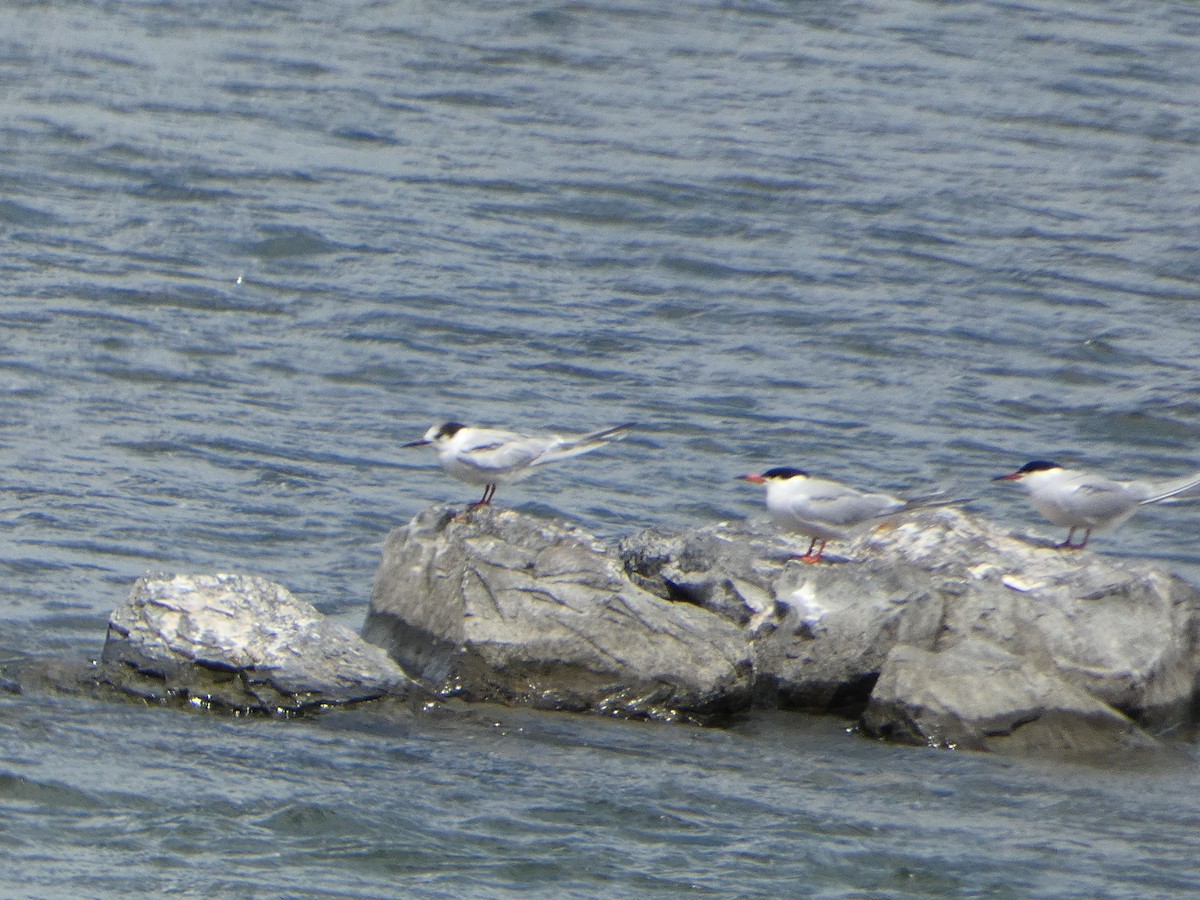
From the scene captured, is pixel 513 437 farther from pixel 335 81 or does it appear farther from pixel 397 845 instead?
pixel 335 81

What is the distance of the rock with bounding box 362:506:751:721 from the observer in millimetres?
8391

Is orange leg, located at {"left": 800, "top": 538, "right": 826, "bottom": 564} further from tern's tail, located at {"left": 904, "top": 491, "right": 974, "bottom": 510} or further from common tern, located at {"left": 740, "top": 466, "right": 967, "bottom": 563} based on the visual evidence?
tern's tail, located at {"left": 904, "top": 491, "right": 974, "bottom": 510}

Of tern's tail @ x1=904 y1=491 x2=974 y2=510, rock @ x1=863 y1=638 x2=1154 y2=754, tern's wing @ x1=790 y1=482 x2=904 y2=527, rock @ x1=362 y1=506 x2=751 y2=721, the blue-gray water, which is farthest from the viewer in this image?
tern's tail @ x1=904 y1=491 x2=974 y2=510

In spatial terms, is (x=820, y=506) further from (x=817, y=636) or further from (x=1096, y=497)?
(x=1096, y=497)

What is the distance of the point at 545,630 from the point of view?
848 centimetres

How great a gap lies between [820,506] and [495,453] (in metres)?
1.53

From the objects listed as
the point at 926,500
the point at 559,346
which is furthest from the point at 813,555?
the point at 559,346

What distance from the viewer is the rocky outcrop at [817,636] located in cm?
823

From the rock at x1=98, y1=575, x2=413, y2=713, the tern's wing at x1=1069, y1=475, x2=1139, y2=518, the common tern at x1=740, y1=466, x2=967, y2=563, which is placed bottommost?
the rock at x1=98, y1=575, x2=413, y2=713

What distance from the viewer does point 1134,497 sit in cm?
974

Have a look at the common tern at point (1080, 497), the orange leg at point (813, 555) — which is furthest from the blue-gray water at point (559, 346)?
the common tern at point (1080, 497)

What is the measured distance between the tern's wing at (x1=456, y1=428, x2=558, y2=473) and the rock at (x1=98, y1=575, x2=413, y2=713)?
1284mm

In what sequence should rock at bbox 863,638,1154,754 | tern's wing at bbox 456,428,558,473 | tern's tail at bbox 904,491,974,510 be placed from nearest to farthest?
rock at bbox 863,638,1154,754 → tern's wing at bbox 456,428,558,473 → tern's tail at bbox 904,491,974,510

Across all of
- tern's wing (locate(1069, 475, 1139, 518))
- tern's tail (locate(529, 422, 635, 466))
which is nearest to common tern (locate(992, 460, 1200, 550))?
Result: tern's wing (locate(1069, 475, 1139, 518))
